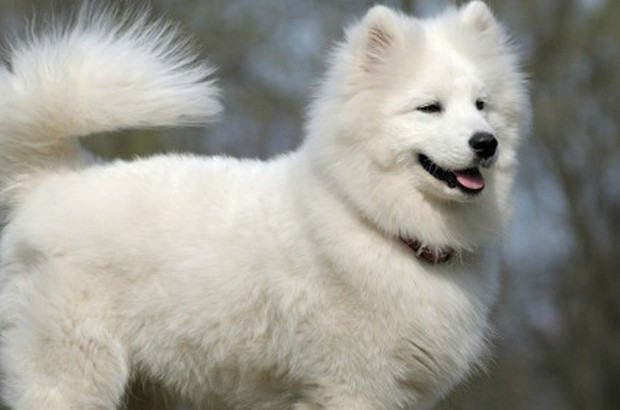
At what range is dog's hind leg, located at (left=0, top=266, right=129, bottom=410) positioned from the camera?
19.4 feet

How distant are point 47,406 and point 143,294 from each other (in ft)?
2.20

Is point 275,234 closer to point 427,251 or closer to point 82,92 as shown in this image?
point 427,251

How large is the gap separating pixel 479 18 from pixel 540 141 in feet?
39.3

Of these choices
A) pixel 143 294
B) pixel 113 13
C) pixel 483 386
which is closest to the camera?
pixel 143 294

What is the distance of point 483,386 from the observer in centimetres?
1881

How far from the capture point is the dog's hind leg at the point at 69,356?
5910mm

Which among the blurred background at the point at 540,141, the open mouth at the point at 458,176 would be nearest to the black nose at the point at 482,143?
the open mouth at the point at 458,176

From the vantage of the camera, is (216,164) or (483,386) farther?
(483,386)

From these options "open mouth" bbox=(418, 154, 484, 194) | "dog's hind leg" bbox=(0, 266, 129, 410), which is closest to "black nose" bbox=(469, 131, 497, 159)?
"open mouth" bbox=(418, 154, 484, 194)

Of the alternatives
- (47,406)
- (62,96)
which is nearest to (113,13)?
(62,96)

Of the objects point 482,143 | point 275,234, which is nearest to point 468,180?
point 482,143

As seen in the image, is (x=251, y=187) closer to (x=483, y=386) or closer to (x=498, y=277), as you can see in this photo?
(x=498, y=277)

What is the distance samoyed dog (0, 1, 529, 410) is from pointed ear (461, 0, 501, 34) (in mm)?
11

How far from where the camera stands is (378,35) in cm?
574
